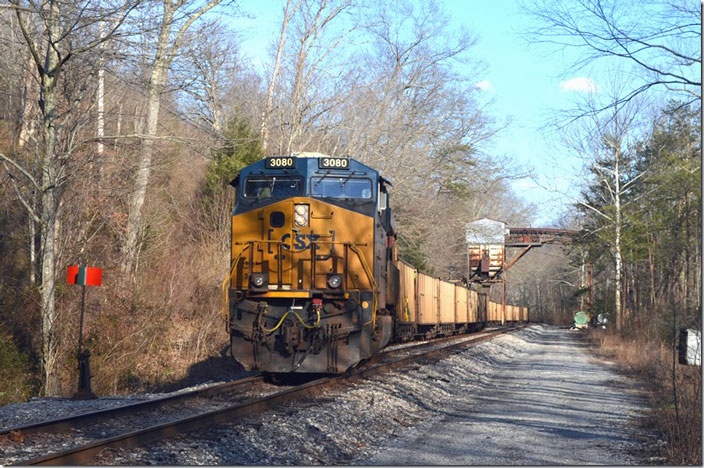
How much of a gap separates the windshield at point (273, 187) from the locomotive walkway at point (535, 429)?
16.4 ft

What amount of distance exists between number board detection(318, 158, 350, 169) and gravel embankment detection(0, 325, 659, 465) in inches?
160

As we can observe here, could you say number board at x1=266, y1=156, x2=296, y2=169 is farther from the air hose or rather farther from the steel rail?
the steel rail

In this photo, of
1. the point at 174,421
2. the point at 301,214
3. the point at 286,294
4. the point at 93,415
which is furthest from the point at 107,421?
the point at 301,214

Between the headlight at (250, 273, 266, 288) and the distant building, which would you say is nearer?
the headlight at (250, 273, 266, 288)

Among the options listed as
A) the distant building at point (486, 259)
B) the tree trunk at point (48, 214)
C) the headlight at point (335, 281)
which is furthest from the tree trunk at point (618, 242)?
the tree trunk at point (48, 214)

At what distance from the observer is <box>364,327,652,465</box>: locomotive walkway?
24.7 ft

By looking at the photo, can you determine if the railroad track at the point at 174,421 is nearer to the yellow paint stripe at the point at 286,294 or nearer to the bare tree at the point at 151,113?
the yellow paint stripe at the point at 286,294

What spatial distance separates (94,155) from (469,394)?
12630 mm

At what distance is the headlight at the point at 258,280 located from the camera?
40.9 feet

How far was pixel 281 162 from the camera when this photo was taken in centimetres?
1355

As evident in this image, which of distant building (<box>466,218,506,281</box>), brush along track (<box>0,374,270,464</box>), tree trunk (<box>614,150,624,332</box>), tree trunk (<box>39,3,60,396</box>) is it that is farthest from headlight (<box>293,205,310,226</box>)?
distant building (<box>466,218,506,281</box>)

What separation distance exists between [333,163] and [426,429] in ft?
19.2

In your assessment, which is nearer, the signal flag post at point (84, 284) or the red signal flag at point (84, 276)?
the signal flag post at point (84, 284)

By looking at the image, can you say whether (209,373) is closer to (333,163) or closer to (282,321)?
(282,321)
